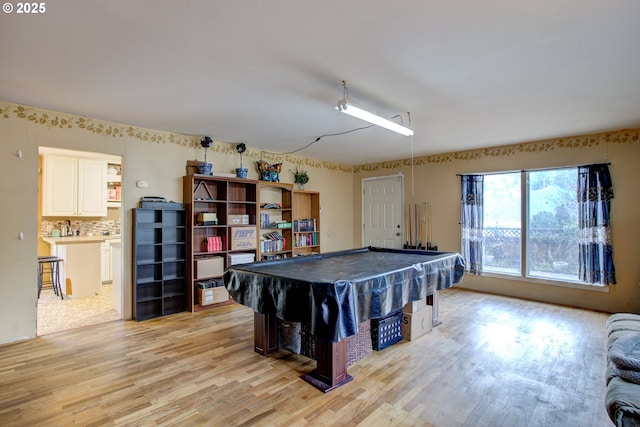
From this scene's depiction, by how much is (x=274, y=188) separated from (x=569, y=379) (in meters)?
4.74

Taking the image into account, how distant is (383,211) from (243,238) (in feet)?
10.8

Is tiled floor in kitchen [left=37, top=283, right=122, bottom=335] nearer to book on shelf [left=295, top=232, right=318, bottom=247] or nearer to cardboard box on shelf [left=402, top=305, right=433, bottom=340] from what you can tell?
book on shelf [left=295, top=232, right=318, bottom=247]

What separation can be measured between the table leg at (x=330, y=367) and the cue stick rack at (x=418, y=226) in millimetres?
4094

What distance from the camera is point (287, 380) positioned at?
2.61 m

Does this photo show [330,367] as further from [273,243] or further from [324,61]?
[273,243]

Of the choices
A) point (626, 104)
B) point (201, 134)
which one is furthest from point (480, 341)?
point (201, 134)

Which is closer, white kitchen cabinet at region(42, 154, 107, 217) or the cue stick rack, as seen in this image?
white kitchen cabinet at region(42, 154, 107, 217)

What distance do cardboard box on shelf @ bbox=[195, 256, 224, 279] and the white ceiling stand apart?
6.38ft

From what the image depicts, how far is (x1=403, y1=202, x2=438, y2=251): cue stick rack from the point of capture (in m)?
6.29

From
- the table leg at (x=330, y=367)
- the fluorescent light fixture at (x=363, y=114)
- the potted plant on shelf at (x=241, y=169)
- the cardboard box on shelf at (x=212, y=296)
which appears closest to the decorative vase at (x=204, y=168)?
the potted plant on shelf at (x=241, y=169)

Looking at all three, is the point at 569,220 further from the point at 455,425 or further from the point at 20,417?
the point at 20,417

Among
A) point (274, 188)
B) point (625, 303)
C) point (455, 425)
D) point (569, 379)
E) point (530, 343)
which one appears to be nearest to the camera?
point (455, 425)

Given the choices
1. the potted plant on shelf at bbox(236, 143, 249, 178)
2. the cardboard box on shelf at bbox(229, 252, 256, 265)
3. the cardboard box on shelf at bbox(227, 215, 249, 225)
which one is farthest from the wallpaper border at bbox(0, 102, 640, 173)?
the cardboard box on shelf at bbox(229, 252, 256, 265)

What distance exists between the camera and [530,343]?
3344mm
